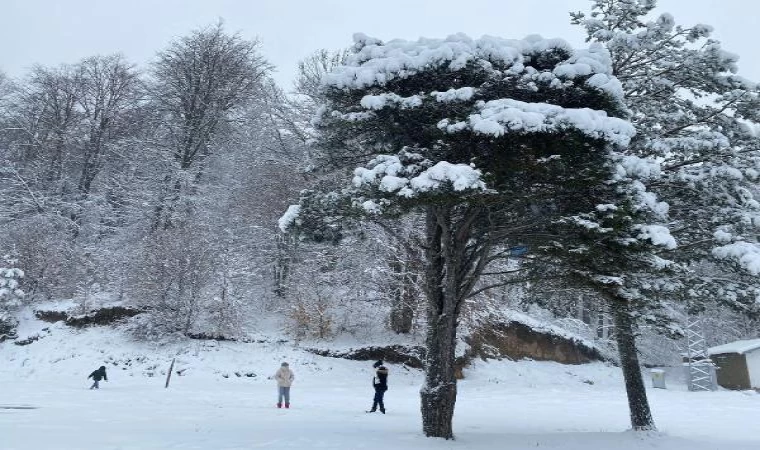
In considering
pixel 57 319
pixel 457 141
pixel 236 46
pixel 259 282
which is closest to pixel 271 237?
pixel 259 282

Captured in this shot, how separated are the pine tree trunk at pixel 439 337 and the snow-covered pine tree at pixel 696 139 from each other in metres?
4.32

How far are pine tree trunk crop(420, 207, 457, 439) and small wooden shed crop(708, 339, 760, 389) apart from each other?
22.7 m

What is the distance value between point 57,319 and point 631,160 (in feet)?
74.4

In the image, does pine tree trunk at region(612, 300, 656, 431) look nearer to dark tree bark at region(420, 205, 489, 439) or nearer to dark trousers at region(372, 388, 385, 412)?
dark tree bark at region(420, 205, 489, 439)

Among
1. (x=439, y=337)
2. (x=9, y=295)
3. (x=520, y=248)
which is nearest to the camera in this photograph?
(x=439, y=337)

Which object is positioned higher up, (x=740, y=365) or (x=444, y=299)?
(x=444, y=299)

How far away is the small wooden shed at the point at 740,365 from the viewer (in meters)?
26.0

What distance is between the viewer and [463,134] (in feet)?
26.2

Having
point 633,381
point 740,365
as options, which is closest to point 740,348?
point 740,365

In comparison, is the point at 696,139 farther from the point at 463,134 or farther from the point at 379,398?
the point at 379,398

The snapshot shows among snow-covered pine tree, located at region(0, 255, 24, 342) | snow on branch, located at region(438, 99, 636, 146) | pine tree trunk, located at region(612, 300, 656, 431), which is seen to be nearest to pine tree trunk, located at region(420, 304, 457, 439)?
pine tree trunk, located at region(612, 300, 656, 431)

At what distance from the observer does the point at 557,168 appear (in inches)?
327

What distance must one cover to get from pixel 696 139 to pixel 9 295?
23.4m

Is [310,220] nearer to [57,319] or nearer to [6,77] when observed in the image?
[57,319]
